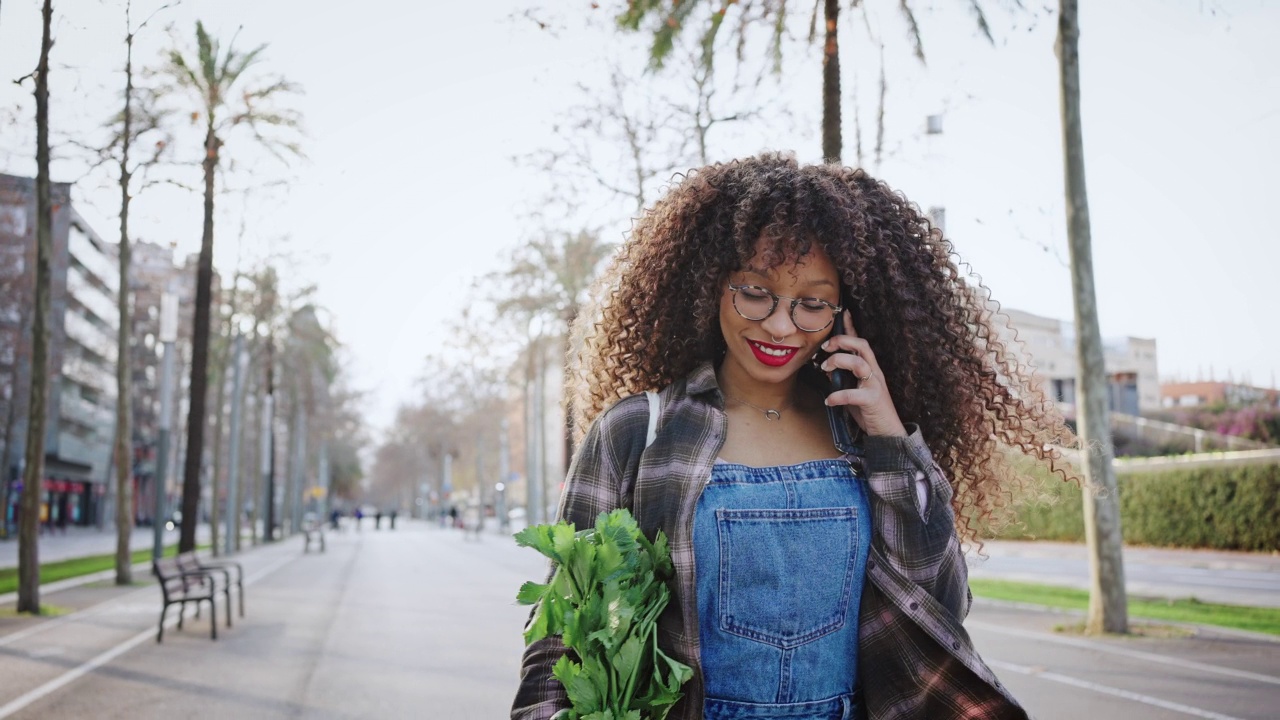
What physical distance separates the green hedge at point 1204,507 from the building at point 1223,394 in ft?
59.1

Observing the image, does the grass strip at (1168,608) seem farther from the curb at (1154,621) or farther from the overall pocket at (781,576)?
the overall pocket at (781,576)

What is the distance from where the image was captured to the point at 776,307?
8.48 feet

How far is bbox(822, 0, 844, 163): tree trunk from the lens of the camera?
1464 centimetres

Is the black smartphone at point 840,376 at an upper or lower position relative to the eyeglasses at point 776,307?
lower

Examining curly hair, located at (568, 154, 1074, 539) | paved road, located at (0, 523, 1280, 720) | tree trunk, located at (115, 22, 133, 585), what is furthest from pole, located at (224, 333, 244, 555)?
curly hair, located at (568, 154, 1074, 539)

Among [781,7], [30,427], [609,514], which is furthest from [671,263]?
[30,427]

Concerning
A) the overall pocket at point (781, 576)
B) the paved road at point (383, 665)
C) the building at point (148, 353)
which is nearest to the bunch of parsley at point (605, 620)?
the overall pocket at point (781, 576)

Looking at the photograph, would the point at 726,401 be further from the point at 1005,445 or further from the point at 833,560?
the point at 1005,445

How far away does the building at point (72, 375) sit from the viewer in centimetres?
4728

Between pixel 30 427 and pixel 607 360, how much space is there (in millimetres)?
15971

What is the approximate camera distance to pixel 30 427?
16.5m

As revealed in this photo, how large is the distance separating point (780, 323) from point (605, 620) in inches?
30.0

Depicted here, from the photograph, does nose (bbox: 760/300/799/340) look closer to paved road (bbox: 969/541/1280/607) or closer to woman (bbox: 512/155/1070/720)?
woman (bbox: 512/155/1070/720)

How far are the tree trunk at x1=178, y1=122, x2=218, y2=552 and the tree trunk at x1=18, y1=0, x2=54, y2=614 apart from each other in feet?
28.9
